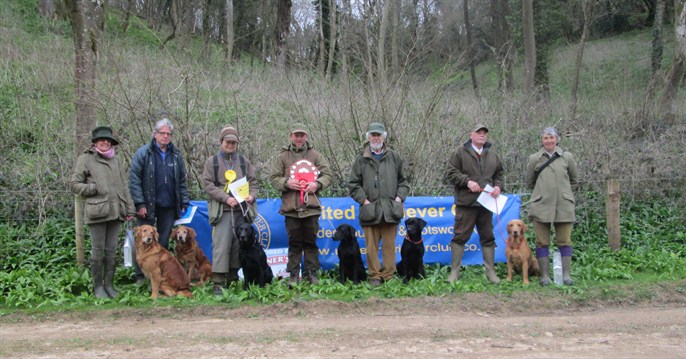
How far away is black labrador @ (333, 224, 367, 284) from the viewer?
731 cm

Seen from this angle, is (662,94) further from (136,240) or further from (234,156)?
(136,240)

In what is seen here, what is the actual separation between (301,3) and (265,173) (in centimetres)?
1928

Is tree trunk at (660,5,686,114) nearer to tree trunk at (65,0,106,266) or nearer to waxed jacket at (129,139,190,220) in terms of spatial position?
waxed jacket at (129,139,190,220)

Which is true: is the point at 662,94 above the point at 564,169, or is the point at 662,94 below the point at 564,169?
above

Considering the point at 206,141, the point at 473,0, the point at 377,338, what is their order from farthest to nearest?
1. the point at 473,0
2. the point at 206,141
3. the point at 377,338

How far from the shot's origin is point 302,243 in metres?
7.38

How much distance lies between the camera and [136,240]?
681cm

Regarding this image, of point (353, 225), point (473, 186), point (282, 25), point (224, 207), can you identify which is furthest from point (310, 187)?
point (282, 25)

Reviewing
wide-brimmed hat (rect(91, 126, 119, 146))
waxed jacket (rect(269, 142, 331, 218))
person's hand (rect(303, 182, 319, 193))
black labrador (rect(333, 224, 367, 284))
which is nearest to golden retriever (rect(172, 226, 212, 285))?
waxed jacket (rect(269, 142, 331, 218))

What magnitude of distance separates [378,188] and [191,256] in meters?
2.64

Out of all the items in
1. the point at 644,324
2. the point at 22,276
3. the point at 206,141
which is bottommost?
the point at 644,324

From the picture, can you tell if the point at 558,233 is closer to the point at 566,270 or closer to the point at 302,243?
the point at 566,270

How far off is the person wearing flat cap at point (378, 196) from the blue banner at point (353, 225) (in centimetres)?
93

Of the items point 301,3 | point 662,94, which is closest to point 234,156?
point 662,94
